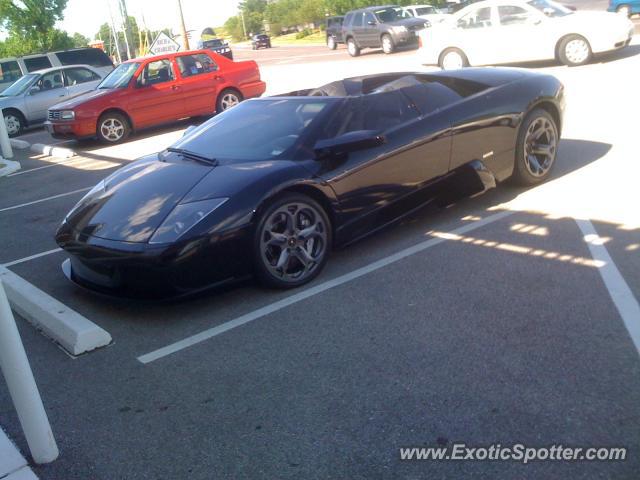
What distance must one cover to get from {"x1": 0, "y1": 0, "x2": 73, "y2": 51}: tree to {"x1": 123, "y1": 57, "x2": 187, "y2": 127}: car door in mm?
26778

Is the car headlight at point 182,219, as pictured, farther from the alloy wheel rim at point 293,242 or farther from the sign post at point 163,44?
the sign post at point 163,44

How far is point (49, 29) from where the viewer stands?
128ft

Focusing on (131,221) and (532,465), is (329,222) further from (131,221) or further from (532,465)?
(532,465)

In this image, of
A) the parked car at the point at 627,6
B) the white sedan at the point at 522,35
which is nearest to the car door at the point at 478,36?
the white sedan at the point at 522,35

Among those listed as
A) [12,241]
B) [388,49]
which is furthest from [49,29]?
[12,241]

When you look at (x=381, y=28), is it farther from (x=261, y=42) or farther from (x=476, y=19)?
(x=261, y=42)

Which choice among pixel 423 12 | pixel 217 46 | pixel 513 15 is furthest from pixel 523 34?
pixel 217 46

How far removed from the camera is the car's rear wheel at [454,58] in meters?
16.5

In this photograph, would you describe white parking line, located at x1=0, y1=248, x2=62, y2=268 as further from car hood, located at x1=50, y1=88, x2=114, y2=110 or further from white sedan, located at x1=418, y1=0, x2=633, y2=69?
white sedan, located at x1=418, y1=0, x2=633, y2=69

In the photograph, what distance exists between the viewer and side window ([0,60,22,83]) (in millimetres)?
21609

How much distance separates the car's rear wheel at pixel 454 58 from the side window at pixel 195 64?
5371 millimetres

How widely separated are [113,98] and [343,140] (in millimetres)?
9889

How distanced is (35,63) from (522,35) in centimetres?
1411

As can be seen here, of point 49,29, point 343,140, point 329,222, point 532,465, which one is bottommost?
point 532,465
